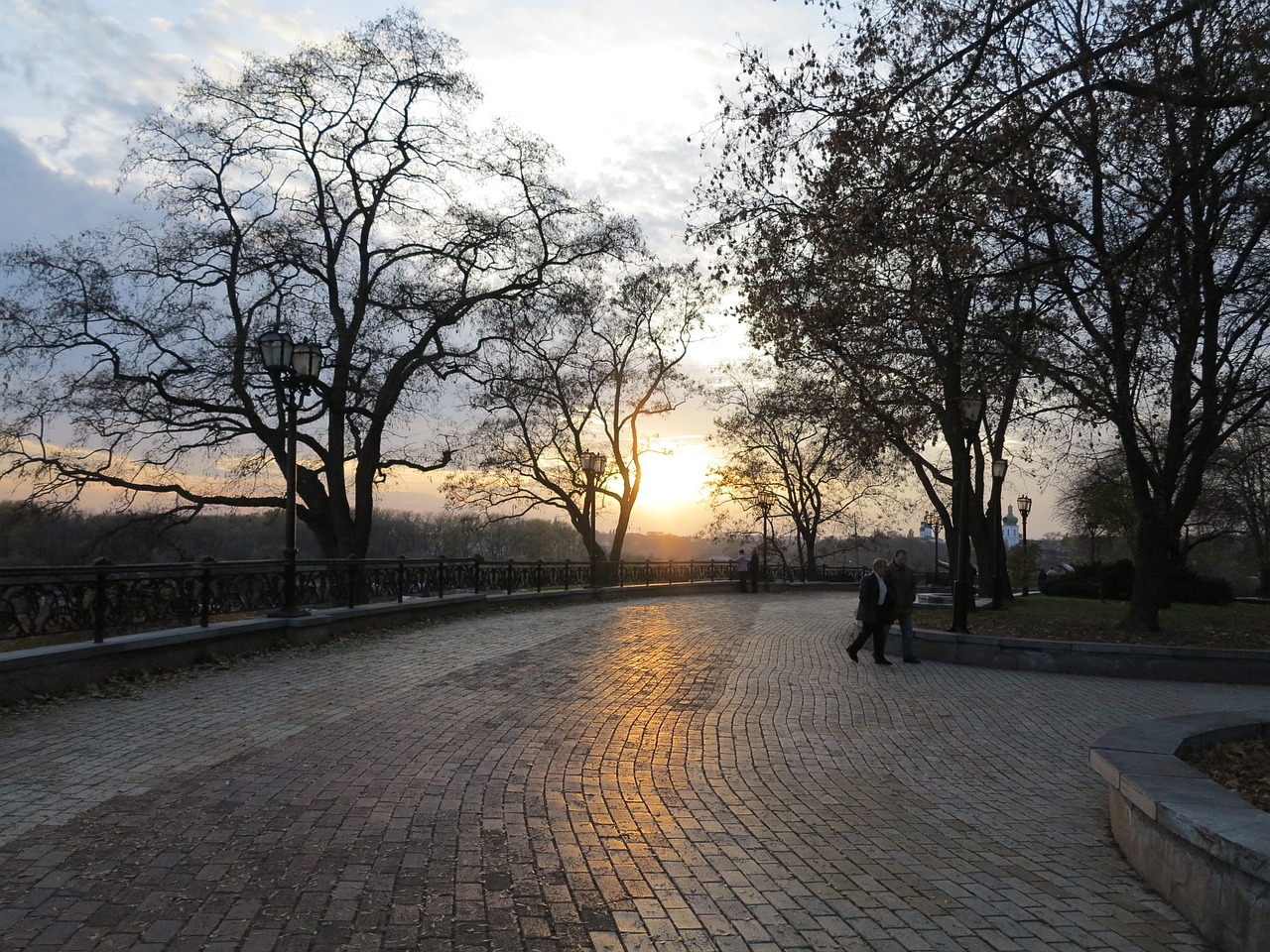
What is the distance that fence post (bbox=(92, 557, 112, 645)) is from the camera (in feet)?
32.4

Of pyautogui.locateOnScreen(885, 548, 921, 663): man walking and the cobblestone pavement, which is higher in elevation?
pyautogui.locateOnScreen(885, 548, 921, 663): man walking

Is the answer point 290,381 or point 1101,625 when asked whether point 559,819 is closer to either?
point 290,381

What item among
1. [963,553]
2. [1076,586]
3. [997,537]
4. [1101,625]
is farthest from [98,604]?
[1076,586]

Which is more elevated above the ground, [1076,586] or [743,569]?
[743,569]

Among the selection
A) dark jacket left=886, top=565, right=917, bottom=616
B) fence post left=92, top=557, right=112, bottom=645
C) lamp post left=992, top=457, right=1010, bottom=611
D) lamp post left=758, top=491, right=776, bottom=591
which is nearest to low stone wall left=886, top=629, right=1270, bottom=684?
dark jacket left=886, top=565, right=917, bottom=616

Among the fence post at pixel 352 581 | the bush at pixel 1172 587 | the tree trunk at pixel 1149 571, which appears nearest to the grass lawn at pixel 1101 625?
the tree trunk at pixel 1149 571

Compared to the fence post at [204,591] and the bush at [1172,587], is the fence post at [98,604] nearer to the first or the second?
the fence post at [204,591]

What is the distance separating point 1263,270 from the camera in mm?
14805

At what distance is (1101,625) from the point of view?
56.5 feet

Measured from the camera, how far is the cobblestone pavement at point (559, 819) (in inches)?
158

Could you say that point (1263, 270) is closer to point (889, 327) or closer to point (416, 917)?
point (889, 327)

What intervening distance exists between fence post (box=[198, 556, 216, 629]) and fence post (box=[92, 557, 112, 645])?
1.84 m

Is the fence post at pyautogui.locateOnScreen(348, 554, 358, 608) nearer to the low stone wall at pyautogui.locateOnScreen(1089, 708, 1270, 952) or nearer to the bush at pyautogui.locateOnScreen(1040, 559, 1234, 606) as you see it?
the low stone wall at pyautogui.locateOnScreen(1089, 708, 1270, 952)

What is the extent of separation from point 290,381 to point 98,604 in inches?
229
